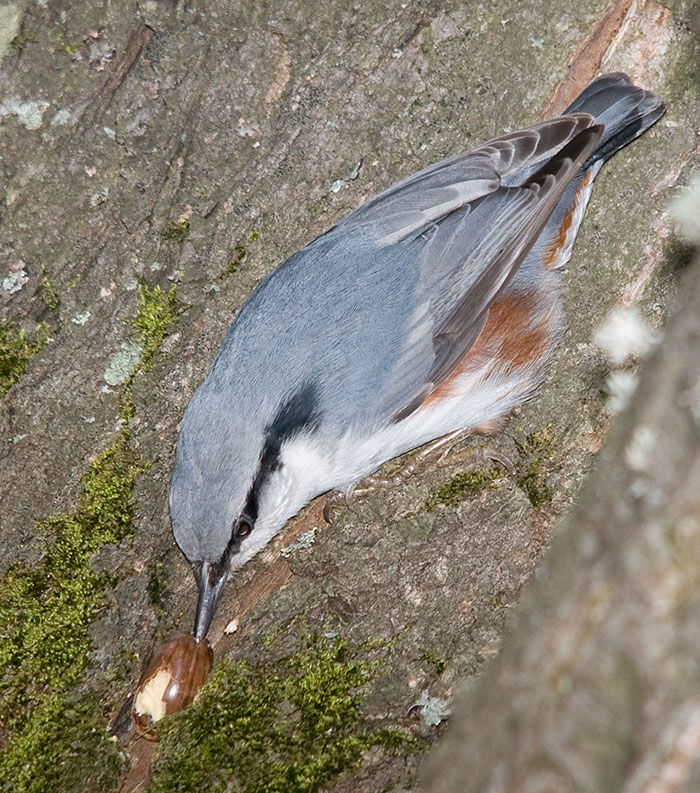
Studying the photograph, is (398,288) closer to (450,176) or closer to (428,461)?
(450,176)

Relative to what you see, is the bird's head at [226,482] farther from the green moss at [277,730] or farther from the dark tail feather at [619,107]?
the dark tail feather at [619,107]

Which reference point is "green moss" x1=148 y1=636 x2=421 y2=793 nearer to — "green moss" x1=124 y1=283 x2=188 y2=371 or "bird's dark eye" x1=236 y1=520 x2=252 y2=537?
"bird's dark eye" x1=236 y1=520 x2=252 y2=537

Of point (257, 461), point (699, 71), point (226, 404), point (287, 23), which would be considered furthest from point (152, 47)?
point (699, 71)

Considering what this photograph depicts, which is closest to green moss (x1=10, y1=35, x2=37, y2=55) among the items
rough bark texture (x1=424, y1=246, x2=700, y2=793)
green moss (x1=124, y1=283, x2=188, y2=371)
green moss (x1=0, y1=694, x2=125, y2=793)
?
green moss (x1=124, y1=283, x2=188, y2=371)

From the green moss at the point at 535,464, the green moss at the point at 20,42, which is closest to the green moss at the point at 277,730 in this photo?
the green moss at the point at 535,464

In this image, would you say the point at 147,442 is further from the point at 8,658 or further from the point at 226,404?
the point at 8,658
